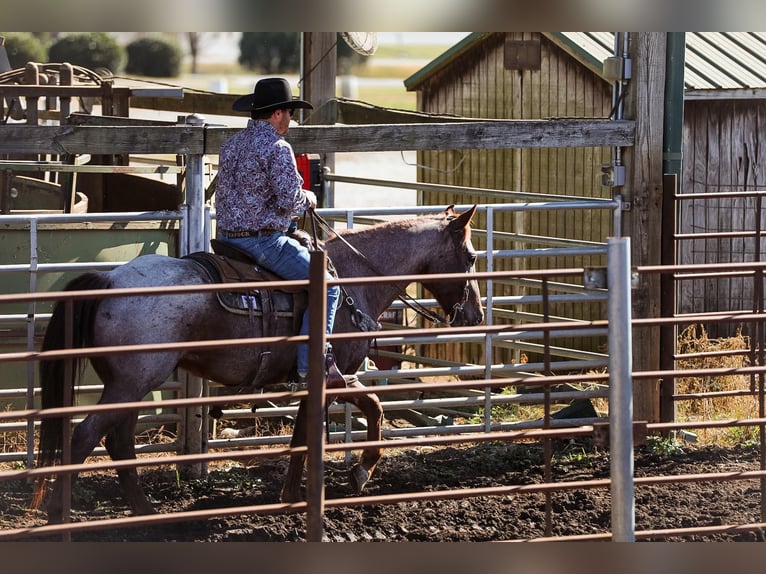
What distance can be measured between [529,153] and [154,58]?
37449 millimetres

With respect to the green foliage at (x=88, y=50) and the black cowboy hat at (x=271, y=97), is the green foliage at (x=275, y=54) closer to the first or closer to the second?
the green foliage at (x=88, y=50)

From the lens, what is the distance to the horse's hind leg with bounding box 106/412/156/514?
6.14 meters

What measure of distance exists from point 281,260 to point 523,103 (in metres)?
6.52

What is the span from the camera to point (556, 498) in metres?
6.78

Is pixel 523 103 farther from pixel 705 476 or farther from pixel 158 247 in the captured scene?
pixel 705 476

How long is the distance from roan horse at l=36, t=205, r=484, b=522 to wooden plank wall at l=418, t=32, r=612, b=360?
3.95 meters

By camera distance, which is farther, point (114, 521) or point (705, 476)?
point (705, 476)

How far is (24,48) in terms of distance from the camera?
3938cm

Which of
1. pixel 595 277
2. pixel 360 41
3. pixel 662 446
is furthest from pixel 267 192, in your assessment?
pixel 360 41

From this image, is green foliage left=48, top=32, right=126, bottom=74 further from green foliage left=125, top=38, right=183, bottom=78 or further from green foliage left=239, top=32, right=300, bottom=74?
green foliage left=239, top=32, right=300, bottom=74

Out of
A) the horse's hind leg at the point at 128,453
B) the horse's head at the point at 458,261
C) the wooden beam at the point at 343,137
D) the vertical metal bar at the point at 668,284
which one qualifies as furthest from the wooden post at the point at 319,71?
the horse's hind leg at the point at 128,453

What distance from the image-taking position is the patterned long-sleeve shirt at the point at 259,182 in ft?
20.3

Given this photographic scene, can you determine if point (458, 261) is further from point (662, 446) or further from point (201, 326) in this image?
point (662, 446)
